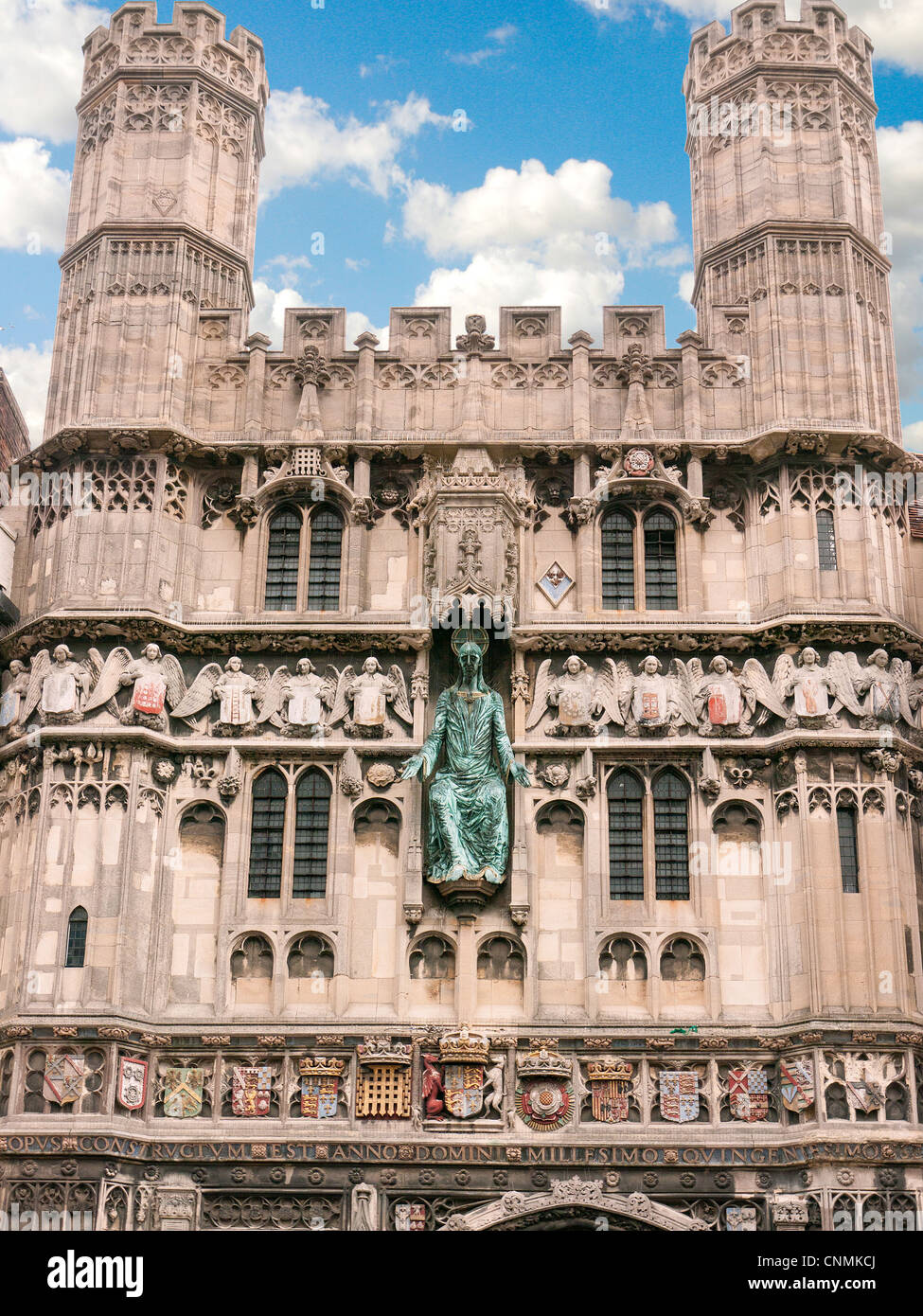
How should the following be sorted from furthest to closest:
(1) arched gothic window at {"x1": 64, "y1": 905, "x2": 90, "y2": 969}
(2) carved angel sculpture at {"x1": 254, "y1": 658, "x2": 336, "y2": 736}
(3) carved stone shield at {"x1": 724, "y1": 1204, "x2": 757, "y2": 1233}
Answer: (2) carved angel sculpture at {"x1": 254, "y1": 658, "x2": 336, "y2": 736}, (1) arched gothic window at {"x1": 64, "y1": 905, "x2": 90, "y2": 969}, (3) carved stone shield at {"x1": 724, "y1": 1204, "x2": 757, "y2": 1233}

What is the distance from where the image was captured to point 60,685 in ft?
91.1

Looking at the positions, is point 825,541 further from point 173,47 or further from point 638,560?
point 173,47

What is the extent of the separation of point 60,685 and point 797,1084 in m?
11.9

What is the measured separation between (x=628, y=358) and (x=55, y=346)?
9.47 m

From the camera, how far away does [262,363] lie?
30.4m

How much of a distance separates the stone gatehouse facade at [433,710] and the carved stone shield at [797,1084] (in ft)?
0.19

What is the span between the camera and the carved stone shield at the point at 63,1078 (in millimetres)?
25422

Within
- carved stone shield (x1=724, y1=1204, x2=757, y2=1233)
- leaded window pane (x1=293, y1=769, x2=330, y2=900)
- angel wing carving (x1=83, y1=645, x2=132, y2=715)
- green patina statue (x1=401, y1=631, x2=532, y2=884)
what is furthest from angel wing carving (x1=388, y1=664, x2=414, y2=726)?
carved stone shield (x1=724, y1=1204, x2=757, y2=1233)

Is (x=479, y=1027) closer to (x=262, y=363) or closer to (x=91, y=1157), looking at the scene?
(x=91, y=1157)

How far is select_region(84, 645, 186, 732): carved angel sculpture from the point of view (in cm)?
2764

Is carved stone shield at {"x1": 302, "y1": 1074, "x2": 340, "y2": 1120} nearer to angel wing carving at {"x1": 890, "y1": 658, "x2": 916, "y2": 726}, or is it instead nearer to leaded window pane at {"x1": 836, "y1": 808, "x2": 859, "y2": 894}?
leaded window pane at {"x1": 836, "y1": 808, "x2": 859, "y2": 894}

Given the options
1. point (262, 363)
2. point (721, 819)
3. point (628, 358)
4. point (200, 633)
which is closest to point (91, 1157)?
point (200, 633)

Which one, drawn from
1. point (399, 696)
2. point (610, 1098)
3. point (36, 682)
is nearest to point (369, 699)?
point (399, 696)
